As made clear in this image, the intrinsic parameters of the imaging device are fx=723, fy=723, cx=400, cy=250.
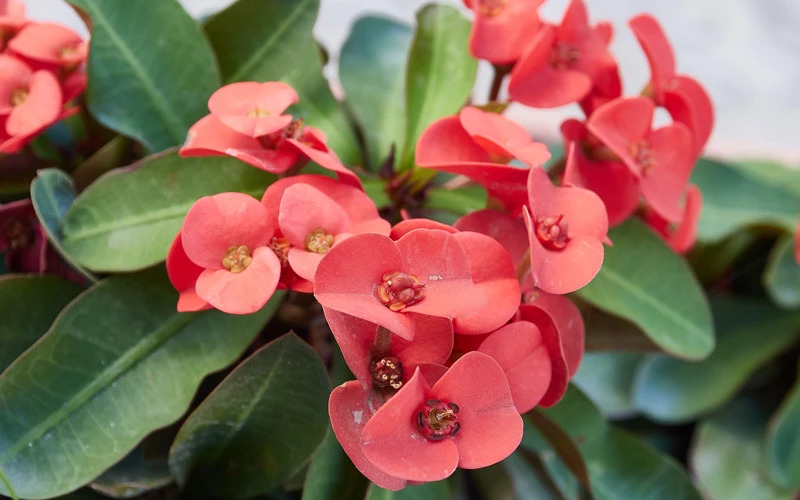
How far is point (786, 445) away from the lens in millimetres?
1026

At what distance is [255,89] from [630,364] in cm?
80

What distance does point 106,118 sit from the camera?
0.63 metres

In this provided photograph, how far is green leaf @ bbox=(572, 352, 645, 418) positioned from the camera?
1080 millimetres

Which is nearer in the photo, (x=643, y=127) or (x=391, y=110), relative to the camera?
(x=643, y=127)

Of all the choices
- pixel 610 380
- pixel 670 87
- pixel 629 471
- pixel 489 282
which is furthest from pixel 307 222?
pixel 610 380

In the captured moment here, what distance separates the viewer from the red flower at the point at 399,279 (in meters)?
0.38

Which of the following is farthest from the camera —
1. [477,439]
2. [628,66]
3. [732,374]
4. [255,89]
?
[628,66]

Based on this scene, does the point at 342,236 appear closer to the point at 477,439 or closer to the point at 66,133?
the point at 477,439

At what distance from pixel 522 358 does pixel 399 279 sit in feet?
0.36

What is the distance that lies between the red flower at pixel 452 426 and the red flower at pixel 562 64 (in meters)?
0.29

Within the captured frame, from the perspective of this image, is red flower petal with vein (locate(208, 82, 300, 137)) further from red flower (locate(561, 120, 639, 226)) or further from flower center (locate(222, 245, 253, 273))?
red flower (locate(561, 120, 639, 226))

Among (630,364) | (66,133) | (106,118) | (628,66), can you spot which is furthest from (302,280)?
(628,66)

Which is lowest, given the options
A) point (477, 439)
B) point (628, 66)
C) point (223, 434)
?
point (628, 66)

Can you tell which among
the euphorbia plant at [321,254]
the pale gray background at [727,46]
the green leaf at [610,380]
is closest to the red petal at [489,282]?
the euphorbia plant at [321,254]
